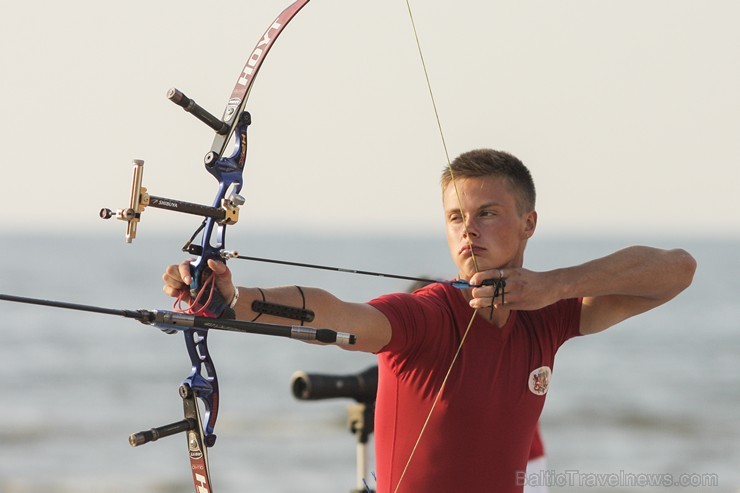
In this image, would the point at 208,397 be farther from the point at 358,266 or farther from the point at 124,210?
the point at 358,266

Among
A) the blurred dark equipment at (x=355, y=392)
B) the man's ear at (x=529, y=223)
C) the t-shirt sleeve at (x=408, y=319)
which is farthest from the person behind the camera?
the blurred dark equipment at (x=355, y=392)

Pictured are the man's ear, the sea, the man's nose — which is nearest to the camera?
the man's nose

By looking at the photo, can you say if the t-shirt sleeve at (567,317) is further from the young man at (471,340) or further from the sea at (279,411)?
the sea at (279,411)

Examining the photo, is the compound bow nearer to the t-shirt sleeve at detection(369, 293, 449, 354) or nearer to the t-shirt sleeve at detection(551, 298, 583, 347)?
the t-shirt sleeve at detection(369, 293, 449, 354)

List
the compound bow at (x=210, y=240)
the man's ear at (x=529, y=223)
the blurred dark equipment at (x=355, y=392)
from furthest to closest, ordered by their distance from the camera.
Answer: the blurred dark equipment at (x=355, y=392) → the man's ear at (x=529, y=223) → the compound bow at (x=210, y=240)

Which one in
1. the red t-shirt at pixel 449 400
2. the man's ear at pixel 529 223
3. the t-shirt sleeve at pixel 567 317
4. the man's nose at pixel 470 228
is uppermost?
the man's ear at pixel 529 223

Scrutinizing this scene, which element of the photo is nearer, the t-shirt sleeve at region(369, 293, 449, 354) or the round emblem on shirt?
the t-shirt sleeve at region(369, 293, 449, 354)

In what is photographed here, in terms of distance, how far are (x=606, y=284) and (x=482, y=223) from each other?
37 centimetres

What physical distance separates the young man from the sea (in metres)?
1.41

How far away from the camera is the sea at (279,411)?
9.12 metres

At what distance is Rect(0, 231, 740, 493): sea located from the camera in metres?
9.12

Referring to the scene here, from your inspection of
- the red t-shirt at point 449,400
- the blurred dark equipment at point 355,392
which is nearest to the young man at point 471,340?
the red t-shirt at point 449,400

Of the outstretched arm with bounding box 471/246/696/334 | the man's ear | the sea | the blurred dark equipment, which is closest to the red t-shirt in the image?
the outstretched arm with bounding box 471/246/696/334

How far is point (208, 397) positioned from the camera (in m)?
2.43
